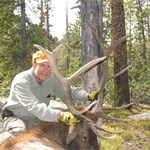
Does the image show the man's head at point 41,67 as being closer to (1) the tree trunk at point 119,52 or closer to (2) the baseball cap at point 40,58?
(2) the baseball cap at point 40,58

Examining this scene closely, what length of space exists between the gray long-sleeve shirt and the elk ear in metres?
0.34

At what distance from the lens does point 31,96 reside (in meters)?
5.77

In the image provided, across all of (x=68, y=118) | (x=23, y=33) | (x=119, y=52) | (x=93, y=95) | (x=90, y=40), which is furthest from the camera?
(x=23, y=33)

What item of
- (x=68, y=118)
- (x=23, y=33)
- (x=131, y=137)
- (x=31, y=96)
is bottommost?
(x=131, y=137)

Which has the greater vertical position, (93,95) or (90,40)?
(90,40)

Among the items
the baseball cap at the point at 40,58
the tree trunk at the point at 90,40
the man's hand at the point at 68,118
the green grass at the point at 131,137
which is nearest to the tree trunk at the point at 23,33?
the green grass at the point at 131,137

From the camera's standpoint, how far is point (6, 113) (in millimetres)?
6203

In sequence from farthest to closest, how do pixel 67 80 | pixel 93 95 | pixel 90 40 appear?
pixel 90 40 < pixel 93 95 < pixel 67 80

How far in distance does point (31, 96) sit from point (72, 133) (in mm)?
806

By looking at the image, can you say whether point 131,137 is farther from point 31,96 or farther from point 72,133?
point 31,96

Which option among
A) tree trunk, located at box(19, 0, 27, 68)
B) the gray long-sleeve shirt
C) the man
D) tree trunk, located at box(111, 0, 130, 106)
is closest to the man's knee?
the man

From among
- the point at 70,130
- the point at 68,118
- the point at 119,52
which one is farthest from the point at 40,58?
A: the point at 119,52

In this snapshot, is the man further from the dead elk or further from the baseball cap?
Result: the dead elk

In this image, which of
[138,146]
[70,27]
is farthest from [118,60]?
[70,27]
